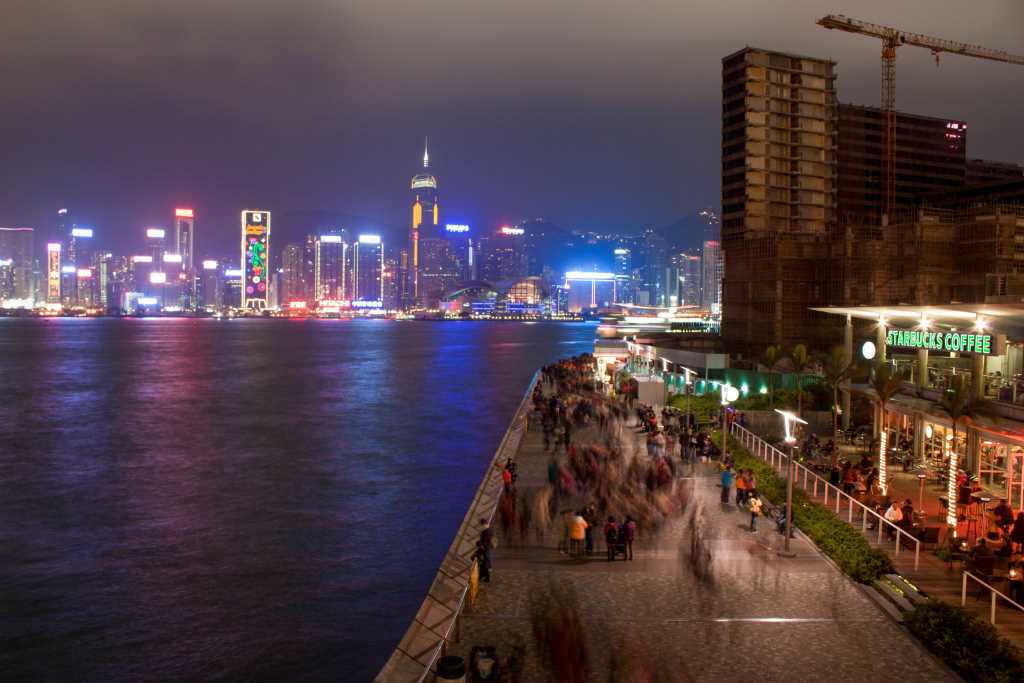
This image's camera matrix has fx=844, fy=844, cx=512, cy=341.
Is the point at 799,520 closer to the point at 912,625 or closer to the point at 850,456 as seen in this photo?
the point at 912,625

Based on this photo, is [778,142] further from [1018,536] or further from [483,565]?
[483,565]

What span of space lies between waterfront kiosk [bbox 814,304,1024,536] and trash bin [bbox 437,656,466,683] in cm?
1062

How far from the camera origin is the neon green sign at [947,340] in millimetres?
19500

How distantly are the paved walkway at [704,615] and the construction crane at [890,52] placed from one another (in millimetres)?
111083

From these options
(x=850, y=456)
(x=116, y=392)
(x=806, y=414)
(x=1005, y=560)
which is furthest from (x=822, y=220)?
(x=1005, y=560)

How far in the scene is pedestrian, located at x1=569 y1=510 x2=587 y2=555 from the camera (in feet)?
51.0

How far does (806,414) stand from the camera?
31.4 m

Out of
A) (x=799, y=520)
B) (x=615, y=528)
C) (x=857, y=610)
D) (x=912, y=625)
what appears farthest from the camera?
(x=799, y=520)

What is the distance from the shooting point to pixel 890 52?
11781 centimetres

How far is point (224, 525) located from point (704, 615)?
18046 millimetres

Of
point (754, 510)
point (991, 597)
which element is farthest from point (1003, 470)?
point (991, 597)

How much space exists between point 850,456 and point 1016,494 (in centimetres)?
755

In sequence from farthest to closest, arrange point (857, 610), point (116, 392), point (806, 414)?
point (116, 392) < point (806, 414) < point (857, 610)

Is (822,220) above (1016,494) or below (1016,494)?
above
